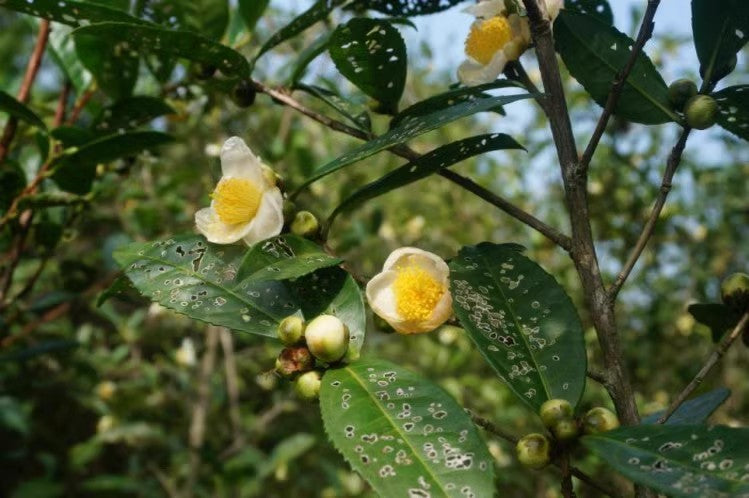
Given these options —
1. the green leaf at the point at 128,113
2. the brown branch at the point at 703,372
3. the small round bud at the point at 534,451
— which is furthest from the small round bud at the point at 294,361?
the green leaf at the point at 128,113

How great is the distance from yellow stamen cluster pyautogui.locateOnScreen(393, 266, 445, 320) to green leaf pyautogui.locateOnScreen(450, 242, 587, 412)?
0.19 ft

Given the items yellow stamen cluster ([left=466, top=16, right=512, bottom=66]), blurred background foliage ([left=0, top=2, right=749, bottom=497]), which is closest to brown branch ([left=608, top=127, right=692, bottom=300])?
yellow stamen cluster ([left=466, top=16, right=512, bottom=66])

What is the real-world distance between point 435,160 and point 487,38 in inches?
8.2

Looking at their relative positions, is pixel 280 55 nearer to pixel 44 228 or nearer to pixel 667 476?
pixel 44 228

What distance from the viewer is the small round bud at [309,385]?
0.69 m

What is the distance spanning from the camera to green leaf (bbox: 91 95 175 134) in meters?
1.09

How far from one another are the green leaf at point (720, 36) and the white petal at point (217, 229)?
1.66ft

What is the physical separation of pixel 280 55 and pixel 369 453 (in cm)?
324

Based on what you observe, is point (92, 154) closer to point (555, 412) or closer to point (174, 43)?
point (174, 43)

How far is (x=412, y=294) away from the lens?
2.60 feet

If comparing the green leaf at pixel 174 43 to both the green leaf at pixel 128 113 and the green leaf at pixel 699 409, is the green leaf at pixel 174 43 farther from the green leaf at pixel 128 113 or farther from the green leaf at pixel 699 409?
the green leaf at pixel 699 409

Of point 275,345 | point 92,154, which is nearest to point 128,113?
point 92,154

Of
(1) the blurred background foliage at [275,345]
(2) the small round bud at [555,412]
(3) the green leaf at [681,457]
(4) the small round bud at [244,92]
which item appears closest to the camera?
(3) the green leaf at [681,457]

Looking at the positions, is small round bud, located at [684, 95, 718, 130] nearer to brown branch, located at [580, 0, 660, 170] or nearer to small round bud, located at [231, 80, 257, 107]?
brown branch, located at [580, 0, 660, 170]
